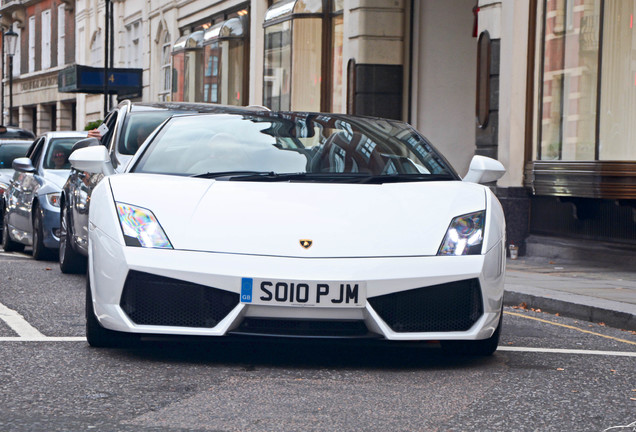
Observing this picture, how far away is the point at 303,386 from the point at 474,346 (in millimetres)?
1191

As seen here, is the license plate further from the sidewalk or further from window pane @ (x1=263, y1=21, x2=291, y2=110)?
window pane @ (x1=263, y1=21, x2=291, y2=110)

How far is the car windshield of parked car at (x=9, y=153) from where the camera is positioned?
16.8 metres

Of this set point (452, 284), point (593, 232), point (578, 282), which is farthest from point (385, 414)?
point (593, 232)

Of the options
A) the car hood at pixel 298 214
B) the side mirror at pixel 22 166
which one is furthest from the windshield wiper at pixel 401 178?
the side mirror at pixel 22 166

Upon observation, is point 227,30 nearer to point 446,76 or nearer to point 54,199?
point 446,76

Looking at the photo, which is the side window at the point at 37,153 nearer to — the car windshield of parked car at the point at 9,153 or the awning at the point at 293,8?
the car windshield of parked car at the point at 9,153

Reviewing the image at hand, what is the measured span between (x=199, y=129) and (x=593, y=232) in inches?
296

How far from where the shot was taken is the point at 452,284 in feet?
18.4

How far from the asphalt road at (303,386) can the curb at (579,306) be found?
1133mm

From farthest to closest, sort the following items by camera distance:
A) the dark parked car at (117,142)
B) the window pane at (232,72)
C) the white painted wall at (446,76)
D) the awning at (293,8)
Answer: the window pane at (232,72) → the awning at (293,8) → the white painted wall at (446,76) → the dark parked car at (117,142)

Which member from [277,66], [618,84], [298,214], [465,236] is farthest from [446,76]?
[298,214]

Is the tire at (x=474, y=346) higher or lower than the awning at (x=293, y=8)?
lower

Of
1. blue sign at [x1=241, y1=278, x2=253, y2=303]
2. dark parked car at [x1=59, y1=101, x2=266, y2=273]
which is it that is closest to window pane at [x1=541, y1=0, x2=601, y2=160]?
dark parked car at [x1=59, y1=101, x2=266, y2=273]

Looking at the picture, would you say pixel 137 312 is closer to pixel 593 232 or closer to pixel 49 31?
pixel 593 232
